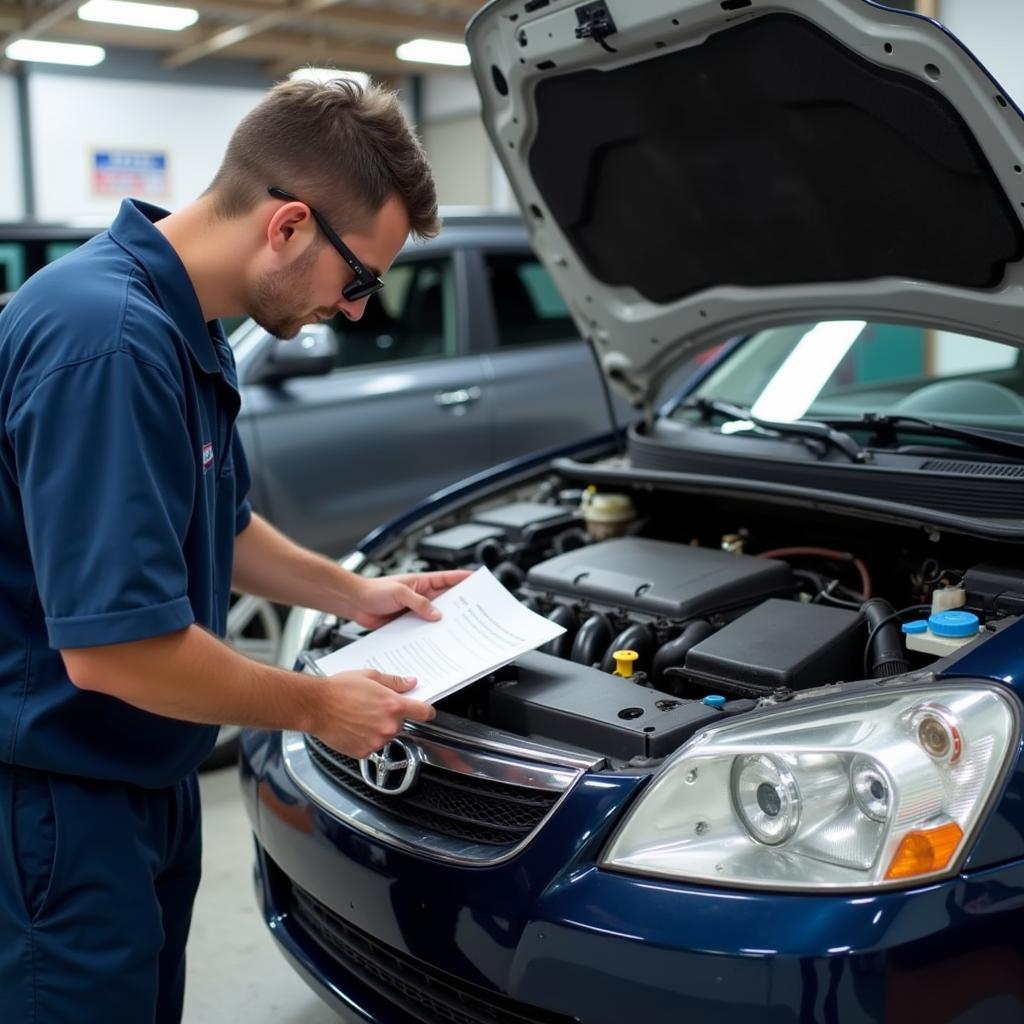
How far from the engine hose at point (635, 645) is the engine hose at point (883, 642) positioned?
35 centimetres

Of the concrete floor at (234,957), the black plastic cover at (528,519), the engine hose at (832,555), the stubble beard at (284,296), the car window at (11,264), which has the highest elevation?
the stubble beard at (284,296)

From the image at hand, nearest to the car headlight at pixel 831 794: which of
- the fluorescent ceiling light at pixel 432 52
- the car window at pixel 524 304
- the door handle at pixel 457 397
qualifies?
the door handle at pixel 457 397

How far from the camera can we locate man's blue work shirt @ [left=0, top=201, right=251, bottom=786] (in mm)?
1234

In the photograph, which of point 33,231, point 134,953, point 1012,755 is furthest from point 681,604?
point 33,231

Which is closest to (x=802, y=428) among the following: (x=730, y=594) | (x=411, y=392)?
(x=730, y=594)

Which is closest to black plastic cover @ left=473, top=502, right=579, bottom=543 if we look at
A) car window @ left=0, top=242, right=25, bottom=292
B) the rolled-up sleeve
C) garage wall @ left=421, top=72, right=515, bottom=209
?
the rolled-up sleeve

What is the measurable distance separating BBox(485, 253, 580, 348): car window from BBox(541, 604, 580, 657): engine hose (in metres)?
2.49

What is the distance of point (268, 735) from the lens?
2.02 meters

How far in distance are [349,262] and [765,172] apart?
40.4 inches

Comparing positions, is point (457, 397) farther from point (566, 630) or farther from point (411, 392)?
point (566, 630)

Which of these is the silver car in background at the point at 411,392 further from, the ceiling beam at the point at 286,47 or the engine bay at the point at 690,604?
the ceiling beam at the point at 286,47

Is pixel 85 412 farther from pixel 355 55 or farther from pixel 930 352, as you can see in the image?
pixel 355 55

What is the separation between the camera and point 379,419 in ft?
13.0

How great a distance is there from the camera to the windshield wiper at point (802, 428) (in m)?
2.24
